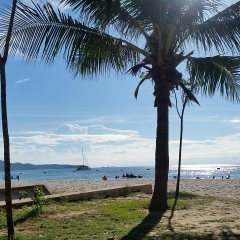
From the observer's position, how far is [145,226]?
761cm

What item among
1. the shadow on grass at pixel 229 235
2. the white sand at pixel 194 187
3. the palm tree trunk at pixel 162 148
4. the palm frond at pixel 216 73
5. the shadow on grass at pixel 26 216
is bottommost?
the white sand at pixel 194 187

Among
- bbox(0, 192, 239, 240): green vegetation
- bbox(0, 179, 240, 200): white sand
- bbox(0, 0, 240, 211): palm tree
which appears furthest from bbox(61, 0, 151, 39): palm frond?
bbox(0, 179, 240, 200): white sand

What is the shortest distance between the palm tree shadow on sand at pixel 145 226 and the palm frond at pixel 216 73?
3.81 meters

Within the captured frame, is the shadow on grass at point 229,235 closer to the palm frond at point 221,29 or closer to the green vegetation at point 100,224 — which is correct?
the green vegetation at point 100,224

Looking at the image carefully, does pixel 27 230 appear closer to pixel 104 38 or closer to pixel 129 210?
pixel 129 210

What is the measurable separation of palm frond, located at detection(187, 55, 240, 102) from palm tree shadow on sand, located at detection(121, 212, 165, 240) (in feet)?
12.5

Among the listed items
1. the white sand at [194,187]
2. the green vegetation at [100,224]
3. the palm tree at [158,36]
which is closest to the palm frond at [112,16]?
the palm tree at [158,36]

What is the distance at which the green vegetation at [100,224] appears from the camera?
22.1ft

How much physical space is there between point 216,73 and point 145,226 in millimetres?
4672

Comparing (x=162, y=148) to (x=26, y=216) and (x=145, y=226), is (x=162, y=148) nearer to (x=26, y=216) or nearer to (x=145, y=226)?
(x=145, y=226)

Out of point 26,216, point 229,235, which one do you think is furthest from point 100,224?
point 229,235

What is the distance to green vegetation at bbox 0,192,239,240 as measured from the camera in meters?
6.73

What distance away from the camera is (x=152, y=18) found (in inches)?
352

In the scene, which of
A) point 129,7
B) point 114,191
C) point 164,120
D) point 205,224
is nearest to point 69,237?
point 205,224
